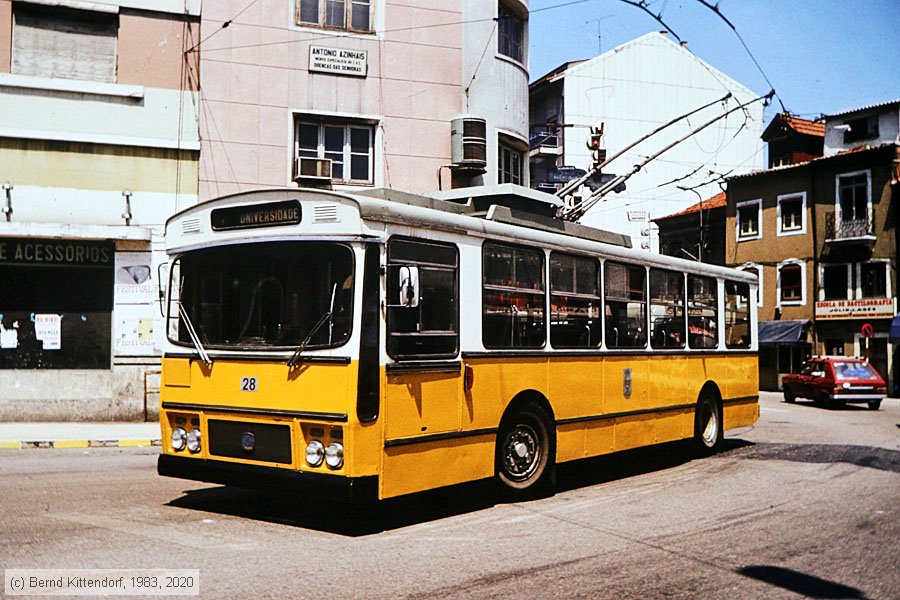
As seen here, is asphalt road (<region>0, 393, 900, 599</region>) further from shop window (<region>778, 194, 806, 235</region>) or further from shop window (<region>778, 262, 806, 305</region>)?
shop window (<region>778, 194, 806, 235</region>)

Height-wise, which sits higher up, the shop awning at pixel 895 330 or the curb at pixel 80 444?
the shop awning at pixel 895 330

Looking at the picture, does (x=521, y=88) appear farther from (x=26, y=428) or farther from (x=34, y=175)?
(x=26, y=428)

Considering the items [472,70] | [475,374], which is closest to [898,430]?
[472,70]

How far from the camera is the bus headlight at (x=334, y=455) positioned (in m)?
7.20

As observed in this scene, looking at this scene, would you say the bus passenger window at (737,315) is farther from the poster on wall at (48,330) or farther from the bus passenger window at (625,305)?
the poster on wall at (48,330)

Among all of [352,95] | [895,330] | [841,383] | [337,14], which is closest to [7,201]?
[352,95]

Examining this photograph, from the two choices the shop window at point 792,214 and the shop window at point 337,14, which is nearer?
the shop window at point 337,14

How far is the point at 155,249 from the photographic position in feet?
60.3

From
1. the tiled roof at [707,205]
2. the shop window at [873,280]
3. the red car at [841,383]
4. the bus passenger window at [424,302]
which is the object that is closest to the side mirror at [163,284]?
the bus passenger window at [424,302]

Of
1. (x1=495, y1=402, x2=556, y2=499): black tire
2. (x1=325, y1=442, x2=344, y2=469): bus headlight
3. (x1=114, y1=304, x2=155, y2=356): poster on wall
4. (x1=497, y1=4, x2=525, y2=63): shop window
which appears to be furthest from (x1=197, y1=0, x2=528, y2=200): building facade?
(x1=325, y1=442, x2=344, y2=469): bus headlight

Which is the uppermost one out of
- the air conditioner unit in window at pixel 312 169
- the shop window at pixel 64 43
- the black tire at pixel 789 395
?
the shop window at pixel 64 43

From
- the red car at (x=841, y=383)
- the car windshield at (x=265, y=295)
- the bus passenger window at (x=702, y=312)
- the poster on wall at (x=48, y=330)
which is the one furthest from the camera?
the red car at (x=841, y=383)

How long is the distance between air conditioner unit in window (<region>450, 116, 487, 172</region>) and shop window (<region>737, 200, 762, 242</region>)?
2845 cm

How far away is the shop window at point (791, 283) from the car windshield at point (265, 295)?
128ft
